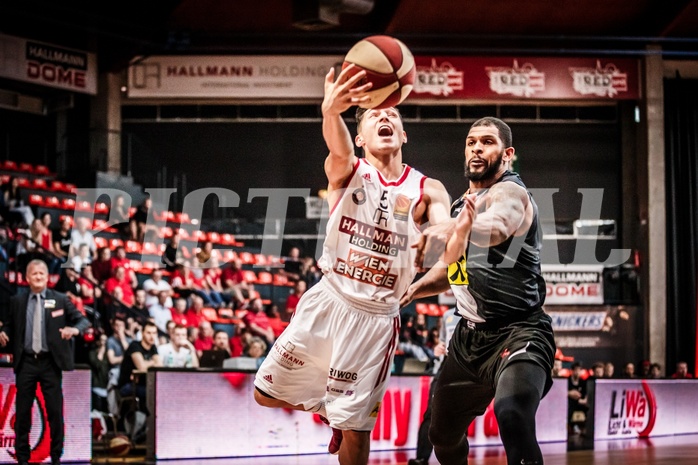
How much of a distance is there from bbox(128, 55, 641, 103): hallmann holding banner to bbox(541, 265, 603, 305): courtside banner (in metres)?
3.97

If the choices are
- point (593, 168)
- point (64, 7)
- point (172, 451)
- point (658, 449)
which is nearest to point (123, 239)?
point (64, 7)

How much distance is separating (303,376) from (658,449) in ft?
26.8

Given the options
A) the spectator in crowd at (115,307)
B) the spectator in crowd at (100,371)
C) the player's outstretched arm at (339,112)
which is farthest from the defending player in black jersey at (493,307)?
the spectator in crowd at (115,307)

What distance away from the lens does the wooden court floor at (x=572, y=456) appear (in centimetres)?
1059

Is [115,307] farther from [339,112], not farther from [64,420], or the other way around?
[339,112]

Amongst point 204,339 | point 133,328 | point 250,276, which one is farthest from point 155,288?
point 250,276

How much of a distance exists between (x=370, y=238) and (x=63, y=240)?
10923 millimetres

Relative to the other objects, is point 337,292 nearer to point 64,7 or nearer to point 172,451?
point 172,451

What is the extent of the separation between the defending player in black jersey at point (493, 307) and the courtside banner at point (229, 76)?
15.5m

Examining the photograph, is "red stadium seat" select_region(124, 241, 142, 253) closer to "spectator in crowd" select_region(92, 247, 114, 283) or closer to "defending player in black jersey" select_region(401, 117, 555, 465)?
"spectator in crowd" select_region(92, 247, 114, 283)

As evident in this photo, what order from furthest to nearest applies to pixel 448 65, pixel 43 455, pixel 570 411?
1. pixel 448 65
2. pixel 570 411
3. pixel 43 455

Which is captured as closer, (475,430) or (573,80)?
(475,430)

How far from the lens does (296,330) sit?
244 inches

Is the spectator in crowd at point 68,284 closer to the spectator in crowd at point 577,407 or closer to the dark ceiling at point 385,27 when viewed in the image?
the dark ceiling at point 385,27
